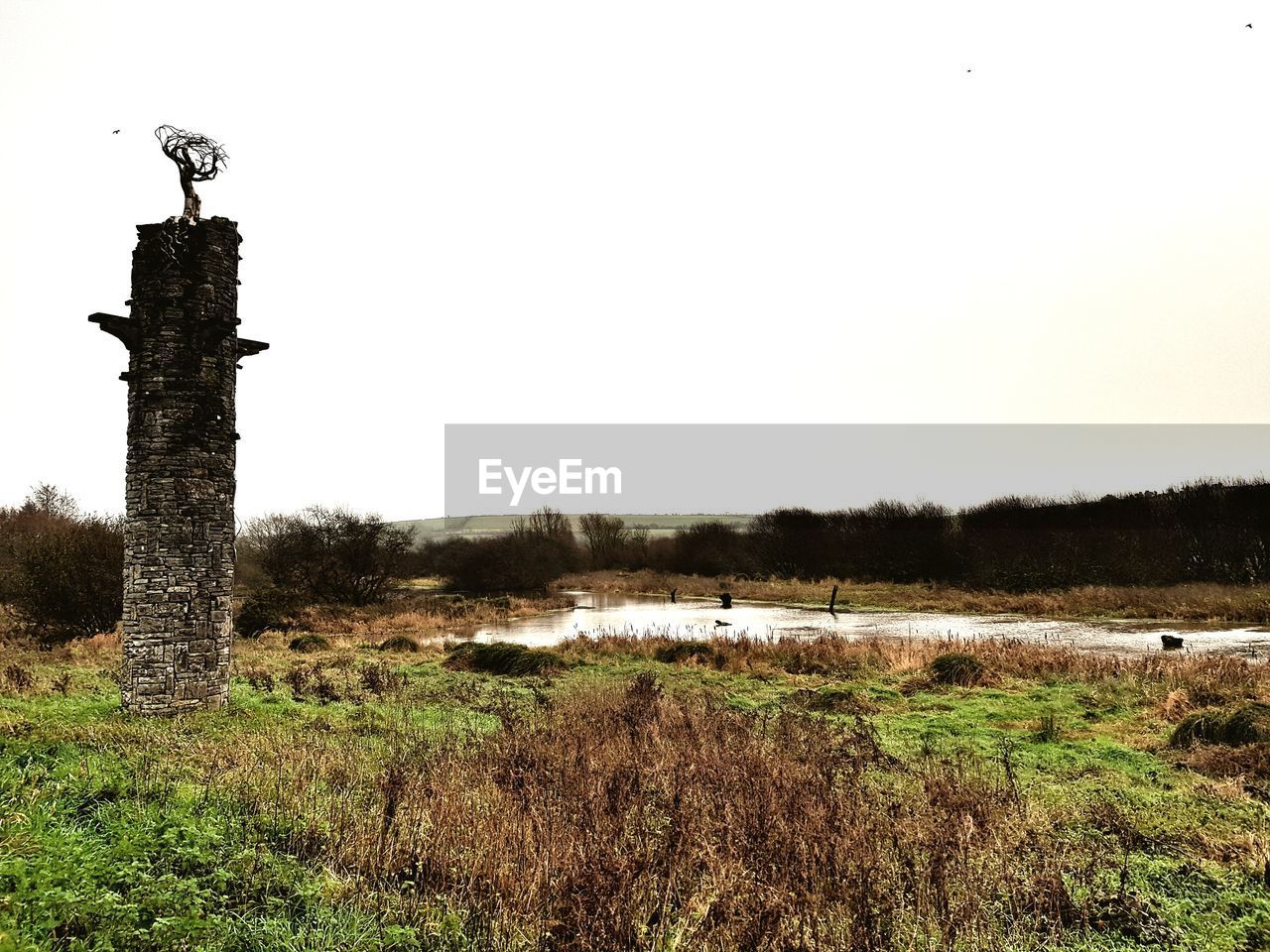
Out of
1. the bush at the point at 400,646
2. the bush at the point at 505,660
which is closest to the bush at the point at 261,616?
the bush at the point at 400,646

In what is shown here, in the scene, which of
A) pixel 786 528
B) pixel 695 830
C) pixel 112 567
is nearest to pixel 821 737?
pixel 695 830

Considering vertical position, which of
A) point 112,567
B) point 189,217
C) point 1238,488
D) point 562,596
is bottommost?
point 562,596

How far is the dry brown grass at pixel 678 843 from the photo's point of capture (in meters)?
4.36

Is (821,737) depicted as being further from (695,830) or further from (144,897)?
(144,897)

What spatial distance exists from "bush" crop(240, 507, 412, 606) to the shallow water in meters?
8.44

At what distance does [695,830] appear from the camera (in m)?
5.61

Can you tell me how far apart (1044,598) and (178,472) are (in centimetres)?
3460

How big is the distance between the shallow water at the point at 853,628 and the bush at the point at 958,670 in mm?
5200

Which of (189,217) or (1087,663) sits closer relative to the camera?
(189,217)

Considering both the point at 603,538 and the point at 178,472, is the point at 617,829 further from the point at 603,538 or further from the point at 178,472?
the point at 603,538

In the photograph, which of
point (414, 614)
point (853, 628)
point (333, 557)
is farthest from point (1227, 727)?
point (333, 557)

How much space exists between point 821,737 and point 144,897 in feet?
23.4

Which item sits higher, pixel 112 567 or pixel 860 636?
pixel 112 567

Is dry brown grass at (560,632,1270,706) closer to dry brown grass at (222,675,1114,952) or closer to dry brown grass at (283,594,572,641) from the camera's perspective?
dry brown grass at (222,675,1114,952)
